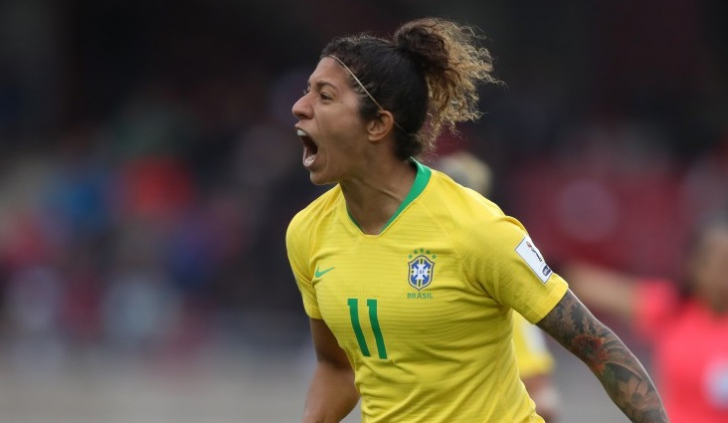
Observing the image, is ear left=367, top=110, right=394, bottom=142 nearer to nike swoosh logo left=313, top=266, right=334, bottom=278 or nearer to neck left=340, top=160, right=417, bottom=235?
neck left=340, top=160, right=417, bottom=235

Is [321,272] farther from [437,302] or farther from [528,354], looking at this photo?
[528,354]

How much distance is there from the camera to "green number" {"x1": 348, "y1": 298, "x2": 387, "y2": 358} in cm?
405

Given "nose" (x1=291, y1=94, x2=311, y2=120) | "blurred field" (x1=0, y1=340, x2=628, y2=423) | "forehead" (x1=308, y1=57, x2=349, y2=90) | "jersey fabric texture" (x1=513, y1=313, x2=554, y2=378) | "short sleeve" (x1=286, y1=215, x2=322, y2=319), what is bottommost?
"blurred field" (x1=0, y1=340, x2=628, y2=423)

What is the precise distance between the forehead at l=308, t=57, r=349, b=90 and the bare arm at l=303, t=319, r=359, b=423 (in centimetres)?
82

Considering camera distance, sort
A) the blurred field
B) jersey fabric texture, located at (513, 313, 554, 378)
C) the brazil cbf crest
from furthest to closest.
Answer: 1. the blurred field
2. jersey fabric texture, located at (513, 313, 554, 378)
3. the brazil cbf crest

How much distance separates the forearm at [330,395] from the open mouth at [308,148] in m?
0.78

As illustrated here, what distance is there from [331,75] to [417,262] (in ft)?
1.91

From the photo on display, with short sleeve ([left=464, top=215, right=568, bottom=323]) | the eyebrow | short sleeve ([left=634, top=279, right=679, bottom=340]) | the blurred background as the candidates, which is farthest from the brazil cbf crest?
the blurred background

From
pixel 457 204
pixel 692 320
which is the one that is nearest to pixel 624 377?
pixel 457 204

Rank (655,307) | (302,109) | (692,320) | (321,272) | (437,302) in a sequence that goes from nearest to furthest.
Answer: (437,302)
(302,109)
(321,272)
(692,320)
(655,307)

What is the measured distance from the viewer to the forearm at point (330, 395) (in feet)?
14.9

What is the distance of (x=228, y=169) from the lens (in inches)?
595

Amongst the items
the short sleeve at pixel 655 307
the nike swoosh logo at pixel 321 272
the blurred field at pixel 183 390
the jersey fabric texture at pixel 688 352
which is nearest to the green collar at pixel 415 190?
the nike swoosh logo at pixel 321 272

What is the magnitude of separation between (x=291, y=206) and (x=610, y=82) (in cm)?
479
